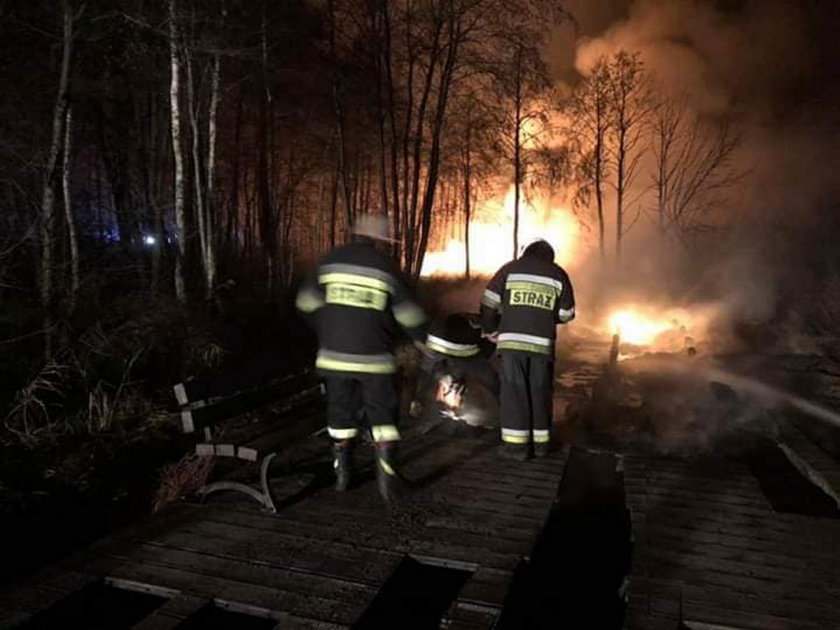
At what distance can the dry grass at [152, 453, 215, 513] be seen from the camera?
4.84 m

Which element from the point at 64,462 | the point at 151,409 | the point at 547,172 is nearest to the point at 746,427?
the point at 151,409

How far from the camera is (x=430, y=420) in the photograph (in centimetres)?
641

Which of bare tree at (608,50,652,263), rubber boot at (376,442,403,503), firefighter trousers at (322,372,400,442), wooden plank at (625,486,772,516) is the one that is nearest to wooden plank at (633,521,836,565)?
wooden plank at (625,486,772,516)

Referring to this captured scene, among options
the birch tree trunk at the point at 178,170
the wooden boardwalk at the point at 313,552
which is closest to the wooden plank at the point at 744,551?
the wooden boardwalk at the point at 313,552

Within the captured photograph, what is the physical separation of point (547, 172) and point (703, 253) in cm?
739

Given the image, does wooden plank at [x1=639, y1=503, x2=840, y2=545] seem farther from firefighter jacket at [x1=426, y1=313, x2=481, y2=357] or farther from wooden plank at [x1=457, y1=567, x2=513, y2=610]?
firefighter jacket at [x1=426, y1=313, x2=481, y2=357]

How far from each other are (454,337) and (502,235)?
3001 centimetres

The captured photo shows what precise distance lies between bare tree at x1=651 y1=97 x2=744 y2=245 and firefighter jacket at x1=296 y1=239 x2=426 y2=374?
24937 millimetres

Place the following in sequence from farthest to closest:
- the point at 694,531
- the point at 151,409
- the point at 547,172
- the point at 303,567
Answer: the point at 547,172 → the point at 151,409 → the point at 694,531 → the point at 303,567

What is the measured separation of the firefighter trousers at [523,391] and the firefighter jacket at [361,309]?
4.46ft

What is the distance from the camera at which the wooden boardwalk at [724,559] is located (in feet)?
9.98

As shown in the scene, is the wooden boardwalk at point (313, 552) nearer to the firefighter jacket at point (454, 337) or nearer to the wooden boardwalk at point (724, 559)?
the wooden boardwalk at point (724, 559)

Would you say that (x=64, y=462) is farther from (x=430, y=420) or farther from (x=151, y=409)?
(x=430, y=420)

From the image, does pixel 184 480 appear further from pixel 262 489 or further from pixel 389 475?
pixel 389 475
